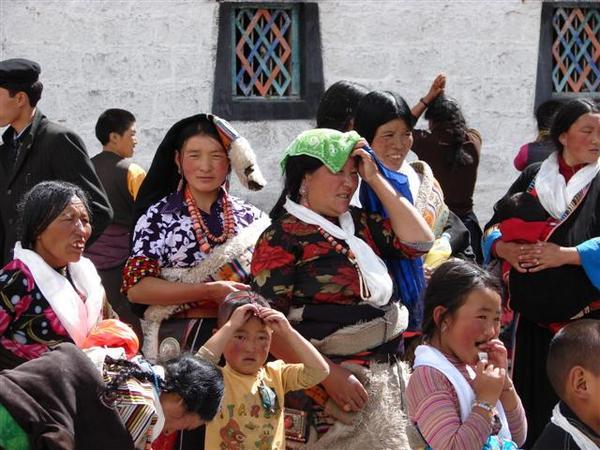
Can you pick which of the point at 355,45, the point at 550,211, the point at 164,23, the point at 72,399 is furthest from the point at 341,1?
the point at 72,399

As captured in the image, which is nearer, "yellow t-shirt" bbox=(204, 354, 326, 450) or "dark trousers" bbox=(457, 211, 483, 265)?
"yellow t-shirt" bbox=(204, 354, 326, 450)

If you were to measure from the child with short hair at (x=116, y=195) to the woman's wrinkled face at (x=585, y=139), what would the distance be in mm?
2915

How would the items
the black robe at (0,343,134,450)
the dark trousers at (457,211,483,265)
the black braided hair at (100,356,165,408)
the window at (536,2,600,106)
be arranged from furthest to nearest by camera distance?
the window at (536,2,600,106)
the dark trousers at (457,211,483,265)
the black braided hair at (100,356,165,408)
the black robe at (0,343,134,450)

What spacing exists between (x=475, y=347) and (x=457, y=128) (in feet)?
10.2

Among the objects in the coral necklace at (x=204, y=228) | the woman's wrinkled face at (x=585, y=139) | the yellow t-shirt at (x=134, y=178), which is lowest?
the yellow t-shirt at (x=134, y=178)

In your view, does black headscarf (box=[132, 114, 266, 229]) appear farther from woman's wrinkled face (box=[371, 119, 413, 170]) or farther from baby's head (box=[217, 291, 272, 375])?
baby's head (box=[217, 291, 272, 375])

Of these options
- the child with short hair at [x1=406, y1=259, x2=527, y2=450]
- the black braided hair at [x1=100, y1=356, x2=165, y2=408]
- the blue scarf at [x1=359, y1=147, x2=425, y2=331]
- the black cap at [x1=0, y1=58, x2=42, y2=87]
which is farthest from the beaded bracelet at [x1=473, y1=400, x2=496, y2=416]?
the black cap at [x1=0, y1=58, x2=42, y2=87]

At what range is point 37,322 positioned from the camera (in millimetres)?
4699

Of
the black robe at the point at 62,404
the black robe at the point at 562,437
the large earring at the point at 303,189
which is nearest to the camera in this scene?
the black robe at the point at 62,404

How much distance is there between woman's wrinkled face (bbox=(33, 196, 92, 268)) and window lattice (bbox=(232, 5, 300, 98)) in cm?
477

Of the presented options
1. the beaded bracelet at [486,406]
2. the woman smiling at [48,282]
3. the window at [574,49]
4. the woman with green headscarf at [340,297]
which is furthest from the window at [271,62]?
the beaded bracelet at [486,406]

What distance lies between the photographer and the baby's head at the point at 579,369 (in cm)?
425

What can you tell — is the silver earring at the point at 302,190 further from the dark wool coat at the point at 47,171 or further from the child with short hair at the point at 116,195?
the child with short hair at the point at 116,195

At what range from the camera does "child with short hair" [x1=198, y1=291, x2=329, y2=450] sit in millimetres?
4820
